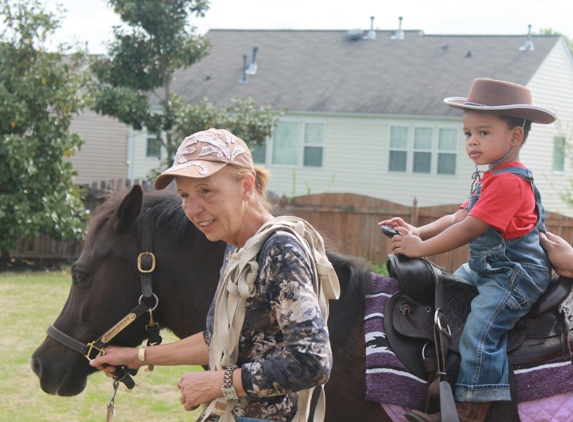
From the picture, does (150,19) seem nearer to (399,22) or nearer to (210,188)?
(399,22)

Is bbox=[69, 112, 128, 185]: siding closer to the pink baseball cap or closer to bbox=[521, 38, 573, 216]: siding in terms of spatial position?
bbox=[521, 38, 573, 216]: siding

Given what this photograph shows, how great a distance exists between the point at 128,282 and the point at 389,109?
18549mm

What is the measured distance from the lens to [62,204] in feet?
41.7

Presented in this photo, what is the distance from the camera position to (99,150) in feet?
81.5

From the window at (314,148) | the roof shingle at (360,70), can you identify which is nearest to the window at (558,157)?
the roof shingle at (360,70)

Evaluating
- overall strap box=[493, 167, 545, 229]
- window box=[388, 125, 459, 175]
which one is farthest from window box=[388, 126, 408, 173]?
overall strap box=[493, 167, 545, 229]

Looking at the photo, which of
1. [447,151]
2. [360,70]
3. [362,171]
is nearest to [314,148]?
[362,171]

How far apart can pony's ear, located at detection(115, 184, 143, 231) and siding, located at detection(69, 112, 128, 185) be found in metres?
22.0

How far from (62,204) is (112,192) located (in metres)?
10.1

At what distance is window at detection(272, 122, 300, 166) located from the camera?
70.4 feet

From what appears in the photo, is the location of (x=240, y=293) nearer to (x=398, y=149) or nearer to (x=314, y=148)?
(x=398, y=149)

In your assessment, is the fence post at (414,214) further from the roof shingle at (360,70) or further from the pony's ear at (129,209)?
the pony's ear at (129,209)

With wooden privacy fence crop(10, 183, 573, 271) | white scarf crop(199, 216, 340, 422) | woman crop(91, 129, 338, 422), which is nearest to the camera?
woman crop(91, 129, 338, 422)

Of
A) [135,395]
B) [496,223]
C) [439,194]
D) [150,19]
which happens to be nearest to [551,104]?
[439,194]
